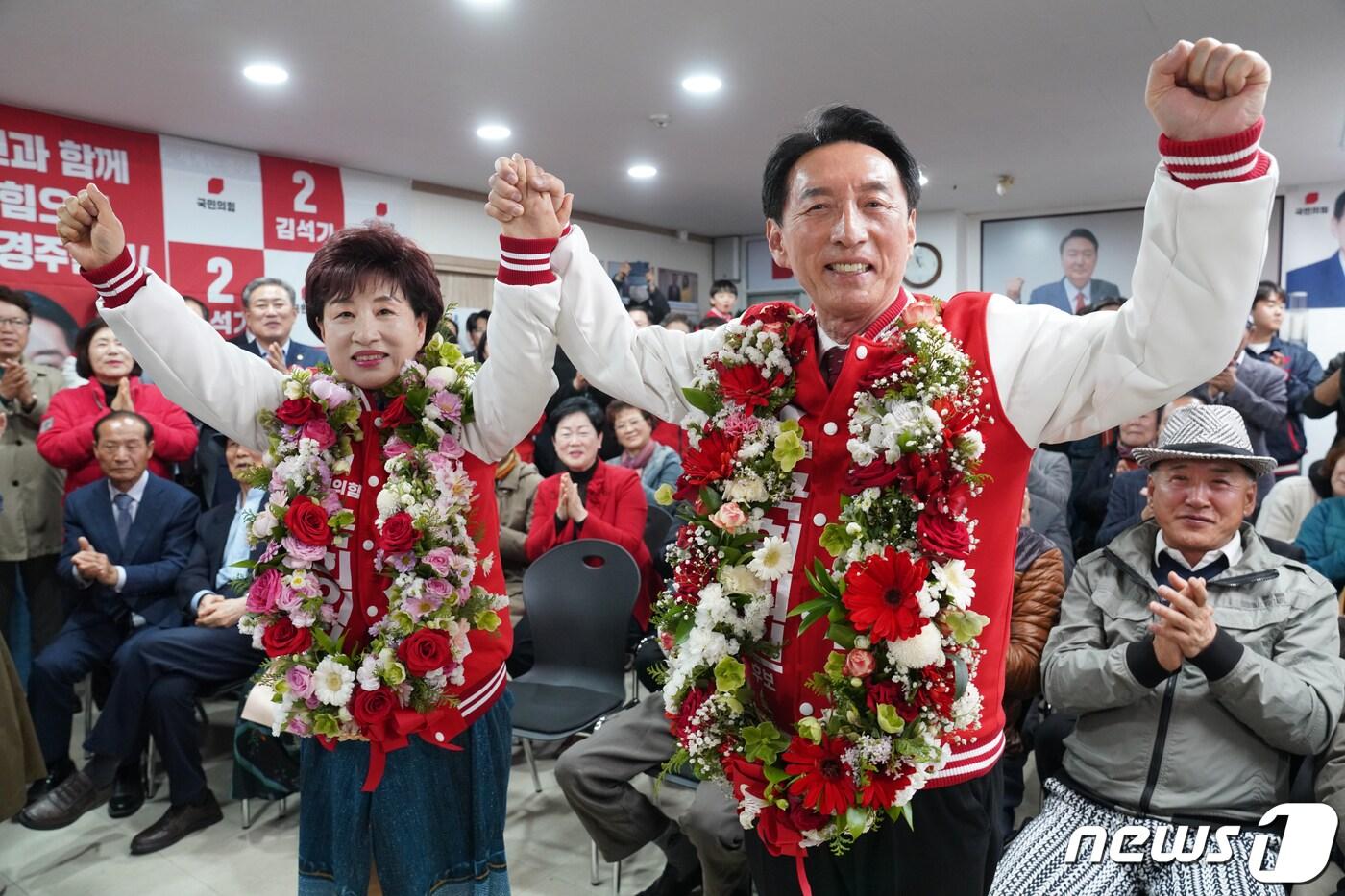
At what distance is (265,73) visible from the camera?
4.92 metres

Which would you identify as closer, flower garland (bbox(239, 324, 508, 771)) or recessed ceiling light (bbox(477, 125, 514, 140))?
flower garland (bbox(239, 324, 508, 771))

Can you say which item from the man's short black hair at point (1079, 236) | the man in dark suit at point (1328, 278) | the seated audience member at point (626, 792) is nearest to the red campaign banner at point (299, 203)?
the seated audience member at point (626, 792)

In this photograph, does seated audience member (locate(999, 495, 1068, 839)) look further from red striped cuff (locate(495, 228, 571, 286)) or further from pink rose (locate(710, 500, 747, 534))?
red striped cuff (locate(495, 228, 571, 286))

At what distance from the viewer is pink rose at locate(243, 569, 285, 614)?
1.77 m

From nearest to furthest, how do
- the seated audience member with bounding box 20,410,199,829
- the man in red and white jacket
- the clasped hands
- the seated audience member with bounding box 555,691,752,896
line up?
the man in red and white jacket → the clasped hands → the seated audience member with bounding box 555,691,752,896 → the seated audience member with bounding box 20,410,199,829

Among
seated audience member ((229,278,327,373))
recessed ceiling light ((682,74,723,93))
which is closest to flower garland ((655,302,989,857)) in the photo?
seated audience member ((229,278,327,373))

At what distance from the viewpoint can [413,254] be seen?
1883 mm

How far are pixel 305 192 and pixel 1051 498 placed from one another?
6.07m

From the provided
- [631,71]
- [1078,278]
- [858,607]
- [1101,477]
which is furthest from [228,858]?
[1078,278]

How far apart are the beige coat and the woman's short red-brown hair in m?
2.87

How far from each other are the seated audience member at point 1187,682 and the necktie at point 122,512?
3.42 metres

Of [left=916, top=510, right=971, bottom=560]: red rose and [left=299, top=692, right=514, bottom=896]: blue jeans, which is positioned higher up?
[left=916, top=510, right=971, bottom=560]: red rose

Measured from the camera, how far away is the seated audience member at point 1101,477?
371 cm

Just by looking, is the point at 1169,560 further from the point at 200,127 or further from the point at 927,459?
the point at 200,127
